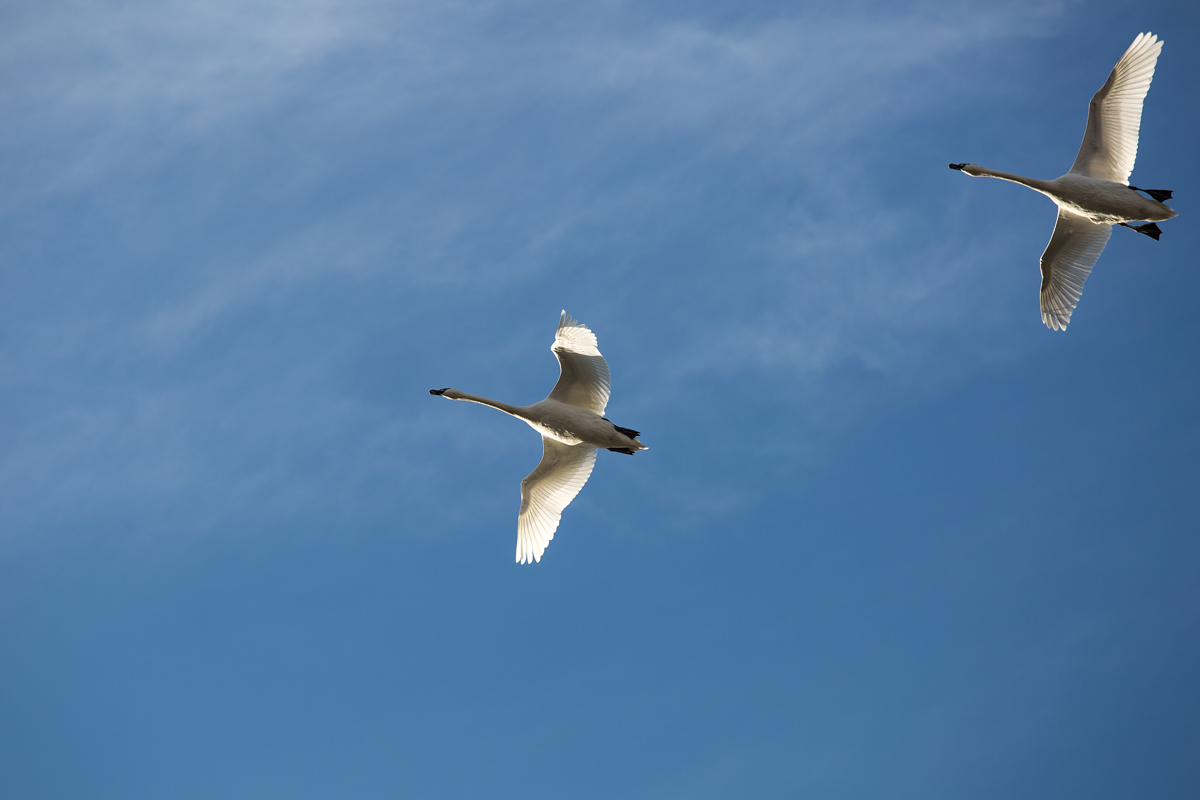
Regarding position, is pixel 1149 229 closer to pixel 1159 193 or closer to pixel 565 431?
pixel 1159 193

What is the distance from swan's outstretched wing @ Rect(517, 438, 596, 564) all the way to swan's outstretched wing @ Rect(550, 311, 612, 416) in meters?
1.45

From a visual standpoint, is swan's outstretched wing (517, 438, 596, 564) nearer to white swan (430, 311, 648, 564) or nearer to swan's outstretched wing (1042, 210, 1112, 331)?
white swan (430, 311, 648, 564)

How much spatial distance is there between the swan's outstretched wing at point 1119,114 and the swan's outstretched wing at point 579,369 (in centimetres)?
1505

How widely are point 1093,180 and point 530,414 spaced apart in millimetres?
16767

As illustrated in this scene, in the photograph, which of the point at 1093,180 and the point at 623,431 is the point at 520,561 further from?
the point at 1093,180

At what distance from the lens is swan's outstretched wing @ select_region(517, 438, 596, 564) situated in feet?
90.9

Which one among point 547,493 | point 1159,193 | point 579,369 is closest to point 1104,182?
point 1159,193

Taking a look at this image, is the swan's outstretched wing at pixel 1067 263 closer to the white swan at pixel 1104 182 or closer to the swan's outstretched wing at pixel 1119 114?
the white swan at pixel 1104 182

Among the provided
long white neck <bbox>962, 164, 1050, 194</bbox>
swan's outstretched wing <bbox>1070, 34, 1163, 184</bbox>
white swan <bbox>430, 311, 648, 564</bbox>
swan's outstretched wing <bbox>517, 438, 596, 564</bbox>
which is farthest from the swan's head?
swan's outstretched wing <bbox>517, 438, 596, 564</bbox>

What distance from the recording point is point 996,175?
2912cm

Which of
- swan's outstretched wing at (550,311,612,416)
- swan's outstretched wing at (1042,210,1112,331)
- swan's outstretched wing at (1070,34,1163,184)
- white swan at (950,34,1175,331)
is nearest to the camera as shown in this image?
swan's outstretched wing at (550,311,612,416)

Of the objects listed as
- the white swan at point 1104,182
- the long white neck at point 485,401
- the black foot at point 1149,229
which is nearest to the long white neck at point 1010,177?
the white swan at point 1104,182

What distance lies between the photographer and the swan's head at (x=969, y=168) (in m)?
29.6

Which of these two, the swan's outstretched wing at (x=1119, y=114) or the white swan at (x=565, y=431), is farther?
the swan's outstretched wing at (x=1119, y=114)
